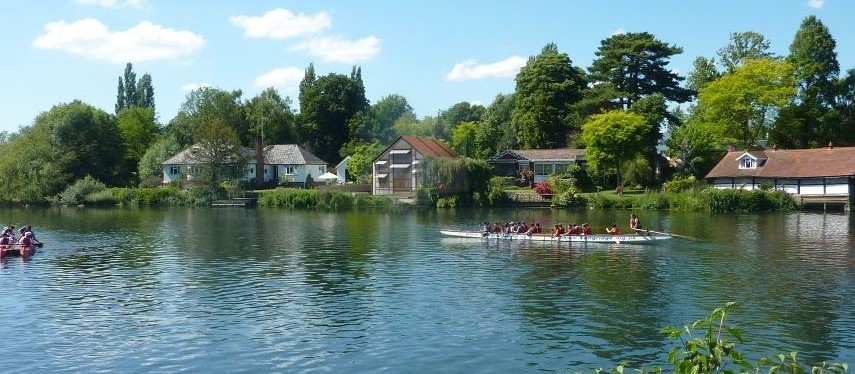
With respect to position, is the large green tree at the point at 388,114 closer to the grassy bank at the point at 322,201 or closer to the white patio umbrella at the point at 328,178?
the white patio umbrella at the point at 328,178

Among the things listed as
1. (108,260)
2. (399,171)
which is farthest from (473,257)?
(399,171)

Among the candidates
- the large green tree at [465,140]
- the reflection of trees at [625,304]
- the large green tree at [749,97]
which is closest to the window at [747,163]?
the large green tree at [749,97]

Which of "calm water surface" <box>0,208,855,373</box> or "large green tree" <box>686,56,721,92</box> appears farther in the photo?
"large green tree" <box>686,56,721,92</box>

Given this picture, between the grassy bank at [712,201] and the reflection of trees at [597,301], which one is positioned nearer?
the reflection of trees at [597,301]

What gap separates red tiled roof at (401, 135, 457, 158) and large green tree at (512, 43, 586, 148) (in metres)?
12.0

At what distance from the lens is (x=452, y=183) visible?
85.6 metres

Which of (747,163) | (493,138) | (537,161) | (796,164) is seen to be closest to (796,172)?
(796,164)

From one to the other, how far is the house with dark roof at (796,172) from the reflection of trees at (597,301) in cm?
4141

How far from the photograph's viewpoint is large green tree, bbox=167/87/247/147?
12369 cm

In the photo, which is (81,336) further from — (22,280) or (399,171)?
(399,171)

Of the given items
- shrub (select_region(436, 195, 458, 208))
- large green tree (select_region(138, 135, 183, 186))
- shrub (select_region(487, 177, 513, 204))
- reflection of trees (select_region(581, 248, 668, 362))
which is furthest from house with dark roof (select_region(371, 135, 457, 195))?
reflection of trees (select_region(581, 248, 668, 362))

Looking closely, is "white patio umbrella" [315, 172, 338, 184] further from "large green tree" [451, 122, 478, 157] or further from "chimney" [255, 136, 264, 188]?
"large green tree" [451, 122, 478, 157]

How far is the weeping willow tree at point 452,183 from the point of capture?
85.2 metres

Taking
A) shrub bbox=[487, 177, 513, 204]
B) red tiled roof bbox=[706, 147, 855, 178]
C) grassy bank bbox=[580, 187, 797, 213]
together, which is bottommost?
grassy bank bbox=[580, 187, 797, 213]
